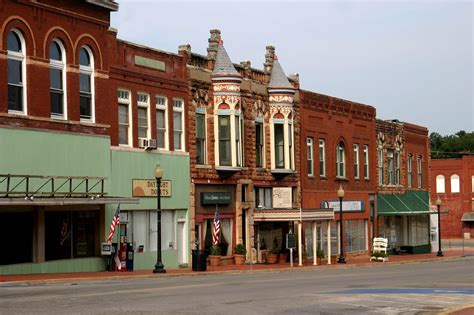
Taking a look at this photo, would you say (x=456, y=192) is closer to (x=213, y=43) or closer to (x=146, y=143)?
(x=213, y=43)

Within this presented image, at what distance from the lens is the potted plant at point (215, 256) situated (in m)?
42.7

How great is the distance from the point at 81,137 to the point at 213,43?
11818 mm

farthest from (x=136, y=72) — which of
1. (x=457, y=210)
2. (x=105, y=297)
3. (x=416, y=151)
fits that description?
(x=457, y=210)

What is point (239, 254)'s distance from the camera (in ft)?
148

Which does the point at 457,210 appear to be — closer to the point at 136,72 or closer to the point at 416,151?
the point at 416,151

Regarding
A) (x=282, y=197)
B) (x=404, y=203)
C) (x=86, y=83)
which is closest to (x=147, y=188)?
(x=86, y=83)

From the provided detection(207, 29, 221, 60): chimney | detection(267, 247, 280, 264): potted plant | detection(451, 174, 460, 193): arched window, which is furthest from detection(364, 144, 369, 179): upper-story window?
detection(451, 174, 460, 193): arched window

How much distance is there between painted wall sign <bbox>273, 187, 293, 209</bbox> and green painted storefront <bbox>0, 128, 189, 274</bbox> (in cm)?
Result: 838

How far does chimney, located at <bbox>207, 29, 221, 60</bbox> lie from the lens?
45656 mm

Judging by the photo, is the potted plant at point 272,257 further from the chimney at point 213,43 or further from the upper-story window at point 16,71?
the upper-story window at point 16,71

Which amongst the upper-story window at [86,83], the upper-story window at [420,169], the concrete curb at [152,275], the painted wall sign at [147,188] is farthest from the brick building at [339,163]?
the upper-story window at [86,83]

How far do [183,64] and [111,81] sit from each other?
5450mm

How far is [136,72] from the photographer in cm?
3981

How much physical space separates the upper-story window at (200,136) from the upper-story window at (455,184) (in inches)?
2483
